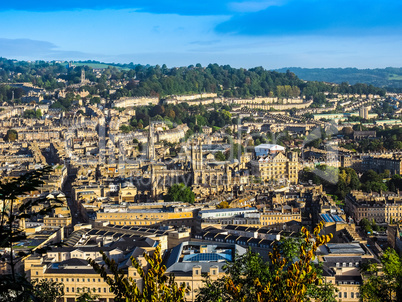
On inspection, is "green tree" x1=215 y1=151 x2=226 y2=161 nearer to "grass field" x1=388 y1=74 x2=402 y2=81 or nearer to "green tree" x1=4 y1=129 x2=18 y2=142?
"green tree" x1=4 y1=129 x2=18 y2=142

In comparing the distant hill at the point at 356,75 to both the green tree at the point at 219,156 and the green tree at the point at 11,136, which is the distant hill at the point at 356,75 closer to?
the green tree at the point at 11,136

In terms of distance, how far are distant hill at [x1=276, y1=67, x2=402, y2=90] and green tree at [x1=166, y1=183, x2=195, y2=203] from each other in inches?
3930

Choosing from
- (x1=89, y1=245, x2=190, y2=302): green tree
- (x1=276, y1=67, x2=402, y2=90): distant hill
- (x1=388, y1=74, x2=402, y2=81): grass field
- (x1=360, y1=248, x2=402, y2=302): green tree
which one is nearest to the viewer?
(x1=89, y1=245, x2=190, y2=302): green tree

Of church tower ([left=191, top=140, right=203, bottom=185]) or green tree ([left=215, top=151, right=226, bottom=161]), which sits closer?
church tower ([left=191, top=140, right=203, bottom=185])

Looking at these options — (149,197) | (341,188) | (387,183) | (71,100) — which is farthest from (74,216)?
(71,100)

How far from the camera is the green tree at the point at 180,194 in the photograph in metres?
25.8

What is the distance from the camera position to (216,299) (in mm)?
9211

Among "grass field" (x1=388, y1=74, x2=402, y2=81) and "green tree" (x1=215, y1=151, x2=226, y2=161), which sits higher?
"grass field" (x1=388, y1=74, x2=402, y2=81)

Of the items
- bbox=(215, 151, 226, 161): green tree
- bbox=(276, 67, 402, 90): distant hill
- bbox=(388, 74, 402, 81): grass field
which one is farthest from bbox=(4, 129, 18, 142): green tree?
bbox=(388, 74, 402, 81): grass field

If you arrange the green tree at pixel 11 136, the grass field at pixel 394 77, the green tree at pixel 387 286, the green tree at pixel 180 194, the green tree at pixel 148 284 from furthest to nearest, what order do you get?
the grass field at pixel 394 77
the green tree at pixel 11 136
the green tree at pixel 180 194
the green tree at pixel 387 286
the green tree at pixel 148 284

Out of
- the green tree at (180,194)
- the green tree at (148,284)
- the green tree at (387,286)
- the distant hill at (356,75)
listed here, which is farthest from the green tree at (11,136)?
the distant hill at (356,75)

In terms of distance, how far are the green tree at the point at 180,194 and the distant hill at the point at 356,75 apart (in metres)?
99.8

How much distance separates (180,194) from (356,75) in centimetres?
12253

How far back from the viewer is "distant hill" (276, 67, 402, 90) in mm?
129087
